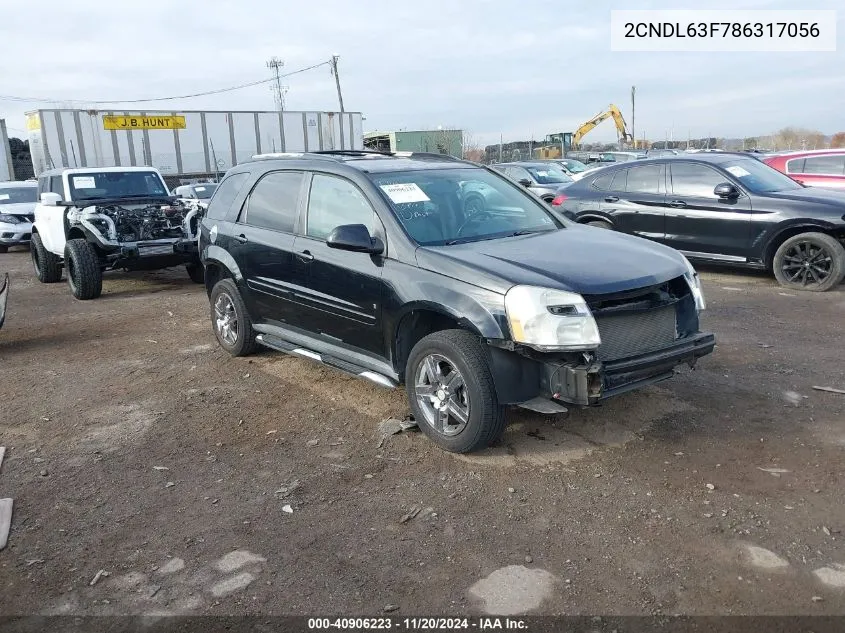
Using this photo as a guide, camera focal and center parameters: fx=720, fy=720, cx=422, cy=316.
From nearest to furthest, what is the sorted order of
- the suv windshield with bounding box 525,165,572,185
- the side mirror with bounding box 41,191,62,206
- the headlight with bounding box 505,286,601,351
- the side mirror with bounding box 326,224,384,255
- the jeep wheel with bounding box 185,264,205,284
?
1. the headlight with bounding box 505,286,601,351
2. the side mirror with bounding box 326,224,384,255
3. the side mirror with bounding box 41,191,62,206
4. the jeep wheel with bounding box 185,264,205,284
5. the suv windshield with bounding box 525,165,572,185

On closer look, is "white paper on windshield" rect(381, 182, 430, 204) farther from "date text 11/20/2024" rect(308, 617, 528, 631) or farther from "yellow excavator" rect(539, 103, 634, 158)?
"yellow excavator" rect(539, 103, 634, 158)

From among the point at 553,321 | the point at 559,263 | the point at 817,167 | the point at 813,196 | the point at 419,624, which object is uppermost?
the point at 817,167

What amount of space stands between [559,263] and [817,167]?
926 centimetres

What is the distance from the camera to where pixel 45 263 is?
36.2 feet

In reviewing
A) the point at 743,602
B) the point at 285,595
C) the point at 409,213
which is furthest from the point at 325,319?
the point at 743,602

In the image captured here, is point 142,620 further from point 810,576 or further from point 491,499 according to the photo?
point 810,576

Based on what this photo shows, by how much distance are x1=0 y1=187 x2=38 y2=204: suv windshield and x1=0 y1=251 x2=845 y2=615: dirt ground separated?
11529 mm

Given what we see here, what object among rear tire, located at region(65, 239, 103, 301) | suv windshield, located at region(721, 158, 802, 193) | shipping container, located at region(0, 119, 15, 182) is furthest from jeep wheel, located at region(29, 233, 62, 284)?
shipping container, located at region(0, 119, 15, 182)

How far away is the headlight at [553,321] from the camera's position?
3752 millimetres

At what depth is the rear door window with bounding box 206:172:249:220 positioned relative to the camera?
609cm

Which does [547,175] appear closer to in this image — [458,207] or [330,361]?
[458,207]

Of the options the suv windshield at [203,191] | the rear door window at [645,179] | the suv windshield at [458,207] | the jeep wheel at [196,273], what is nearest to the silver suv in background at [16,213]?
the suv windshield at [203,191]

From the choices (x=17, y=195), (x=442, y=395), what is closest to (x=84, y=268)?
(x=442, y=395)

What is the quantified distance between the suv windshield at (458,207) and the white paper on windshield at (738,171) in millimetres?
4855
